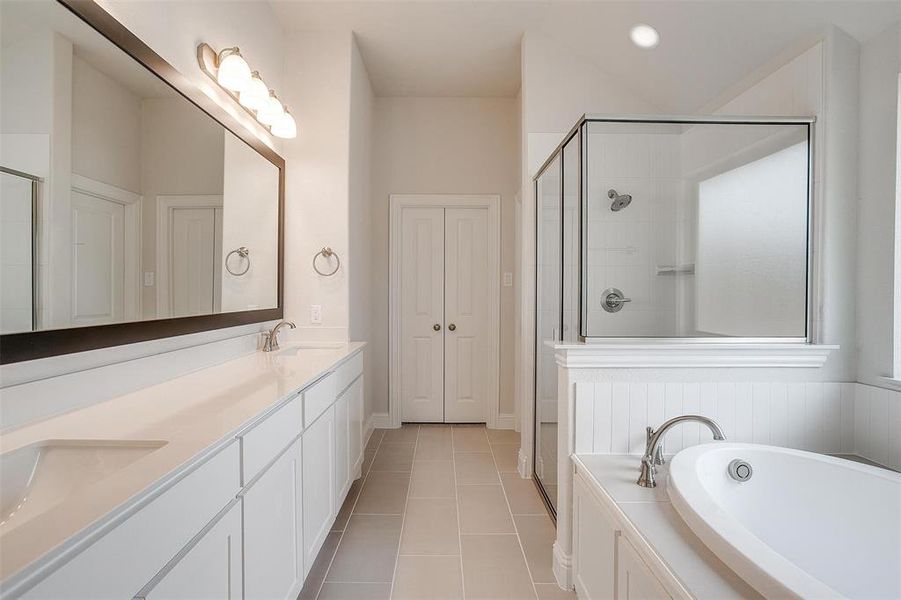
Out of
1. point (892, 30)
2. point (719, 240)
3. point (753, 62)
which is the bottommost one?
point (719, 240)

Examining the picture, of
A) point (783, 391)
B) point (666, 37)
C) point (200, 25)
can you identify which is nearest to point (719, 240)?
point (783, 391)


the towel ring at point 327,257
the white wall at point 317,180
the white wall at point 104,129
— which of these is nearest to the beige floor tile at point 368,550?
the white wall at point 317,180

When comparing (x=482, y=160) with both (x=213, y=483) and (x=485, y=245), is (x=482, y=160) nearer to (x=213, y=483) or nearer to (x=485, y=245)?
(x=485, y=245)

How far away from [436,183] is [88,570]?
11.4 feet

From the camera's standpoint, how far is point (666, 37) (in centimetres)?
228

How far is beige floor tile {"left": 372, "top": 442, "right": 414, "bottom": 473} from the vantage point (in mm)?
2900

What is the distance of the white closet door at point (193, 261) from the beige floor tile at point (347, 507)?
1.25 m

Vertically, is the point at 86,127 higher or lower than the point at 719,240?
higher

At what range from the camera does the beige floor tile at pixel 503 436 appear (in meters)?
3.46

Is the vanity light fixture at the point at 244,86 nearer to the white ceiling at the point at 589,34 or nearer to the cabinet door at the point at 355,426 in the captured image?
the white ceiling at the point at 589,34

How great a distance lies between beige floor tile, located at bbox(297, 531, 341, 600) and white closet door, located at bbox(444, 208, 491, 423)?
1879 millimetres

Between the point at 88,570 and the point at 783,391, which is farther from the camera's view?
the point at 783,391

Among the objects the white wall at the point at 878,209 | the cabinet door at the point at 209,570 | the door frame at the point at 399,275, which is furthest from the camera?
the door frame at the point at 399,275

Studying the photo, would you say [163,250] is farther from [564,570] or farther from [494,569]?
[564,570]
